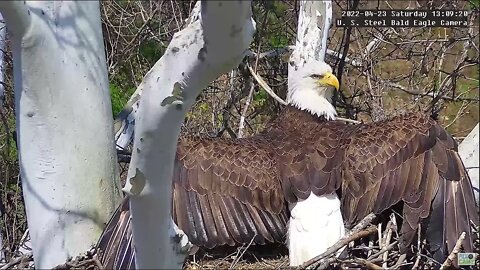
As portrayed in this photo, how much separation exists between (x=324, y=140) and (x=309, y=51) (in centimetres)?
93

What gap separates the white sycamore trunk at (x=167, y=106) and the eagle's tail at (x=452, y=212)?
7.01 ft

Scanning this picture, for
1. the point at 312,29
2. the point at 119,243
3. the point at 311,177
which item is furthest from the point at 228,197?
the point at 312,29

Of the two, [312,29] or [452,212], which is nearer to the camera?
[452,212]

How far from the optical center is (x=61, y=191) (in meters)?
2.72

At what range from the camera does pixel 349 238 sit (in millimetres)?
3359

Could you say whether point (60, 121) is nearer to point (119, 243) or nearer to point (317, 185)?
point (119, 243)

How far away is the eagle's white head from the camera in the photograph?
475 centimetres

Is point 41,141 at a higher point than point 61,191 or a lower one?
higher

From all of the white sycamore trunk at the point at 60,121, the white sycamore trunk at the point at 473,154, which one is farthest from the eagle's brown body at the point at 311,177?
the white sycamore trunk at the point at 60,121

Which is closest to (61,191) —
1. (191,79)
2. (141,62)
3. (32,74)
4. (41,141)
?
(41,141)

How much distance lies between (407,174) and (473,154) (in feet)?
2.88

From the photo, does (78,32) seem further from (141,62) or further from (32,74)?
(141,62)

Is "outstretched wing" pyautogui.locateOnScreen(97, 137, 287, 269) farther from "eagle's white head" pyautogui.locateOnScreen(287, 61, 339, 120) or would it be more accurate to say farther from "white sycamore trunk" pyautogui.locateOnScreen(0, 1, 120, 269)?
"white sycamore trunk" pyautogui.locateOnScreen(0, 1, 120, 269)

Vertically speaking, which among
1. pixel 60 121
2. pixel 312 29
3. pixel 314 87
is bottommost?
pixel 60 121
